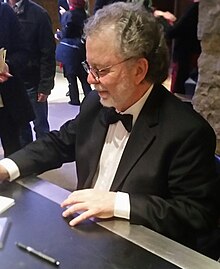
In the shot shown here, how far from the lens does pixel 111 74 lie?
1.44 metres

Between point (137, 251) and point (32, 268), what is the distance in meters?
0.24

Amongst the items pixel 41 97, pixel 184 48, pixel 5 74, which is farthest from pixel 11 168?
pixel 184 48

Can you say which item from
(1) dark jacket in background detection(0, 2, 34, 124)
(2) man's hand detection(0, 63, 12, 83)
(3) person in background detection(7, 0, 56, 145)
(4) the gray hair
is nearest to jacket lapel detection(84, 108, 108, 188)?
(4) the gray hair

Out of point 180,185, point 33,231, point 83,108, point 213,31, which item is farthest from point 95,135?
point 213,31

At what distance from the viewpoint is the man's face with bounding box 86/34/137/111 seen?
1.42 meters

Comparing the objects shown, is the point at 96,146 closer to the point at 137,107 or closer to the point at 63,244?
the point at 137,107

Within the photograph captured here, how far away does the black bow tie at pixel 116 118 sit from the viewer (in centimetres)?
153

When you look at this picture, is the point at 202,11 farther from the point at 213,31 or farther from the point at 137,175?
the point at 137,175

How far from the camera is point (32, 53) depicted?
133 inches

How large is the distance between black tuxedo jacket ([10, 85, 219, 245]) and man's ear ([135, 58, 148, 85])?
65mm

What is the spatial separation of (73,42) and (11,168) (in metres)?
3.35

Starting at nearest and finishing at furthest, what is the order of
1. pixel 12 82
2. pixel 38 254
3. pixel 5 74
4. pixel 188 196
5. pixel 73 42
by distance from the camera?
1. pixel 38 254
2. pixel 188 196
3. pixel 5 74
4. pixel 12 82
5. pixel 73 42

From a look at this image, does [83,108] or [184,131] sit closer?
[184,131]

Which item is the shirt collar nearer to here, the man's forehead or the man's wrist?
the man's forehead
